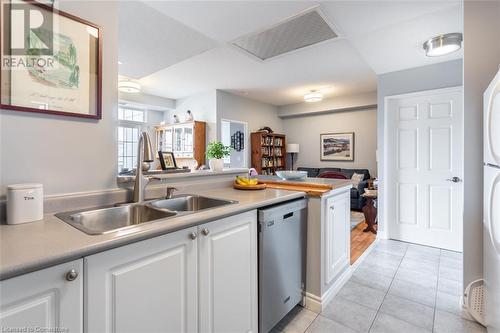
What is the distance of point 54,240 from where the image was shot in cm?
82

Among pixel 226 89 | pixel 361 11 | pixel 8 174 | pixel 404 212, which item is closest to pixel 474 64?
pixel 361 11

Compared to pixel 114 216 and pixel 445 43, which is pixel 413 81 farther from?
pixel 114 216

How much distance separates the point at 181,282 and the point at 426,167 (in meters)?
3.50

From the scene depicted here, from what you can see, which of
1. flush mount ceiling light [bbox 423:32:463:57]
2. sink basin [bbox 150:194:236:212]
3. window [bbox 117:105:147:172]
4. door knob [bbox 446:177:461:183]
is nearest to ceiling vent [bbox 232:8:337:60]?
flush mount ceiling light [bbox 423:32:463:57]

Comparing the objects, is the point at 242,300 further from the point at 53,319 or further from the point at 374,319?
the point at 374,319

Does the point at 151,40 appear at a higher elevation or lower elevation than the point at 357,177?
higher

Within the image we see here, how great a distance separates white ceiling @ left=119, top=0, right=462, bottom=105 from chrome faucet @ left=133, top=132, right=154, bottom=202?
1.43 m

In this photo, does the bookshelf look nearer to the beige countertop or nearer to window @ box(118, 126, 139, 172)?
window @ box(118, 126, 139, 172)

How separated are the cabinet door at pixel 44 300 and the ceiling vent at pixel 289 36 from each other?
2.56 meters

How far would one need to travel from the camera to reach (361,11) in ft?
7.06

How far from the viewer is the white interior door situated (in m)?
3.04

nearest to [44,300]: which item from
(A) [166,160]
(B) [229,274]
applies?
(B) [229,274]

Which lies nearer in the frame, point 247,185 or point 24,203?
point 24,203

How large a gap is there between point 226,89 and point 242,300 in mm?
4695
